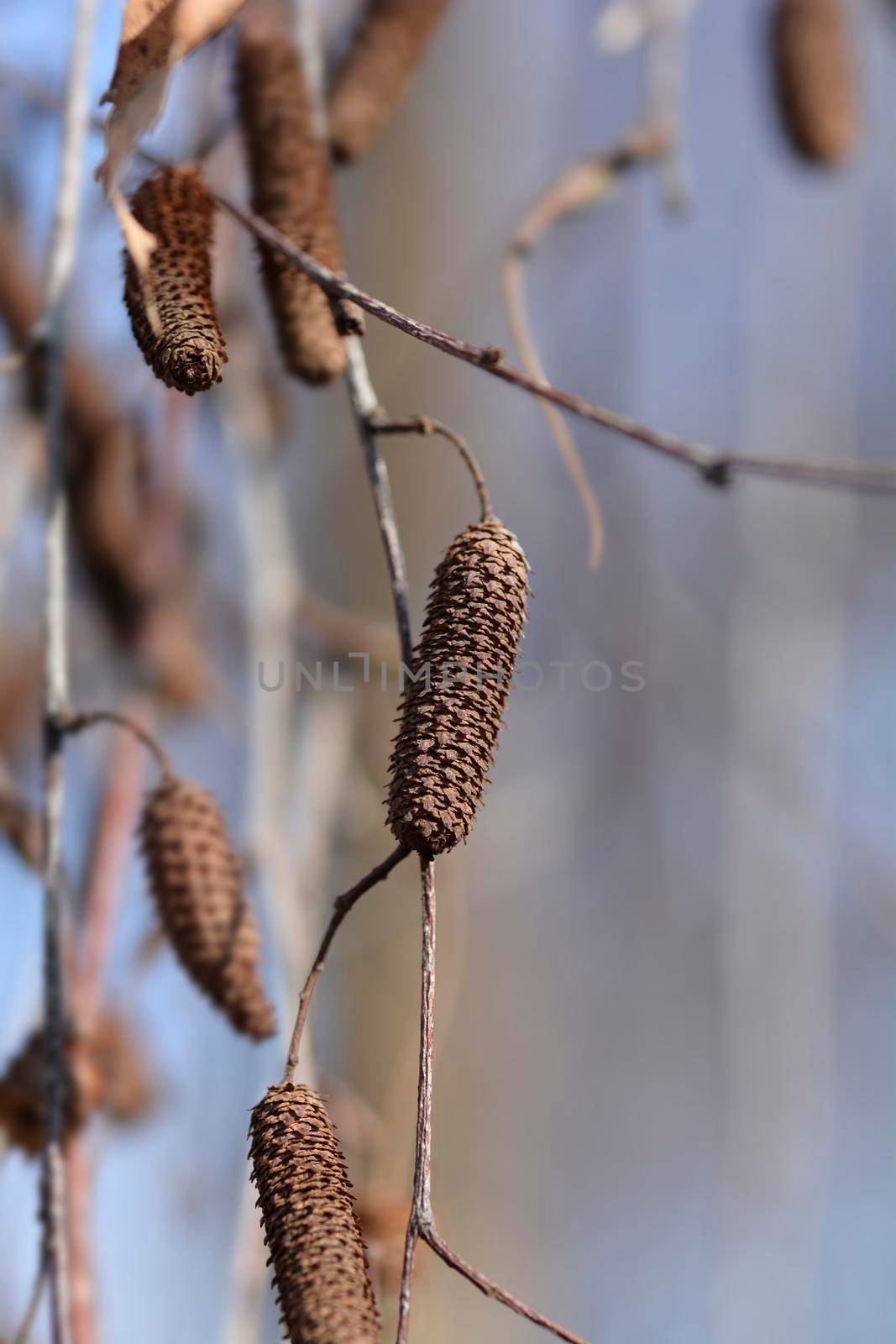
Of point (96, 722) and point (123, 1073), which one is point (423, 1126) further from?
point (123, 1073)

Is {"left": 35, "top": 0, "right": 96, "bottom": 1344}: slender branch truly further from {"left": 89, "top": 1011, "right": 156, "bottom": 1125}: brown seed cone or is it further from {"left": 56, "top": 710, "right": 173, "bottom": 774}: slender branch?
{"left": 89, "top": 1011, "right": 156, "bottom": 1125}: brown seed cone

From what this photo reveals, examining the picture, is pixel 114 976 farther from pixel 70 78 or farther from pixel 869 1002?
pixel 869 1002

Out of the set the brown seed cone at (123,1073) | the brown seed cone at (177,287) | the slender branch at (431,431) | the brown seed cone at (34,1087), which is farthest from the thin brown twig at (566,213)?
the brown seed cone at (123,1073)

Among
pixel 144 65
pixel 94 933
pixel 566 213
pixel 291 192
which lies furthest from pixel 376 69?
pixel 94 933

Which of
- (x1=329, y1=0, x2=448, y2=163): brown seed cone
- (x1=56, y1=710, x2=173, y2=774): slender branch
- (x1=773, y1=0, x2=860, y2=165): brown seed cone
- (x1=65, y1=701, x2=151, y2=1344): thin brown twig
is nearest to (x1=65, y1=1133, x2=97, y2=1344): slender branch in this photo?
(x1=65, y1=701, x2=151, y2=1344): thin brown twig

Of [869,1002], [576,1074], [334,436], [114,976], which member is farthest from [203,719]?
[869,1002]

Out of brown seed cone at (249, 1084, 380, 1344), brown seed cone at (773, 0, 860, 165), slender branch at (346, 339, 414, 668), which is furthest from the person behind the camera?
brown seed cone at (773, 0, 860, 165)
